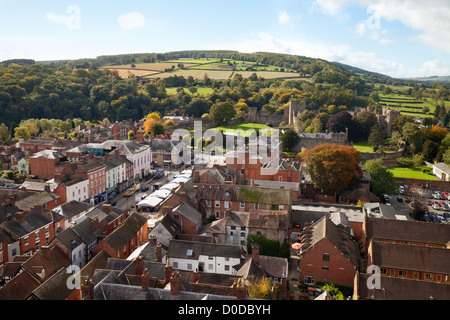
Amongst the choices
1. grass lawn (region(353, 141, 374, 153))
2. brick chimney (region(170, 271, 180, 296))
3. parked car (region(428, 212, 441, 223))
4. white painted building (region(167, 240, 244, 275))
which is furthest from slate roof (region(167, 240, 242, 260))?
grass lawn (region(353, 141, 374, 153))

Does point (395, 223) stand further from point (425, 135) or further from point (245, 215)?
point (425, 135)

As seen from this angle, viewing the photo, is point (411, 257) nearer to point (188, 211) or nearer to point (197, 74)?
point (188, 211)

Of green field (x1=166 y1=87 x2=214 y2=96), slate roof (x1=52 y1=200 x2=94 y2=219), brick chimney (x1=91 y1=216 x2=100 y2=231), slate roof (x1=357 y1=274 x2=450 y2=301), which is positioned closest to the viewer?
slate roof (x1=357 y1=274 x2=450 y2=301)

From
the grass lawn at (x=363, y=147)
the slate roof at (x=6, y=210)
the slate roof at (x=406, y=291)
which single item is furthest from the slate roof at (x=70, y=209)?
the grass lawn at (x=363, y=147)

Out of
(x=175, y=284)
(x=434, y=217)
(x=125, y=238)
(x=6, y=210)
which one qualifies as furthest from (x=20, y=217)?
(x=434, y=217)

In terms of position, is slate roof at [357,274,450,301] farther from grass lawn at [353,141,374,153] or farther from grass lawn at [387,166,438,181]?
grass lawn at [353,141,374,153]

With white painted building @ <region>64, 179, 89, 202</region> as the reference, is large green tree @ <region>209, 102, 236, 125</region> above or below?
above

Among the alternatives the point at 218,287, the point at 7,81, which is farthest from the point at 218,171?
the point at 7,81
